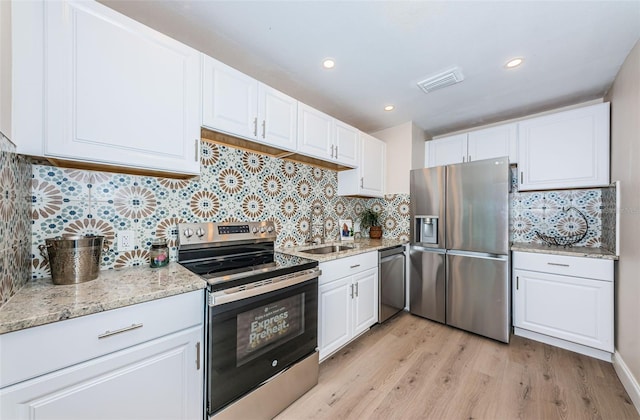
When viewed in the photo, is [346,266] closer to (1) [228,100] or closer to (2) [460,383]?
(2) [460,383]

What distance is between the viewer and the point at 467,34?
156 cm

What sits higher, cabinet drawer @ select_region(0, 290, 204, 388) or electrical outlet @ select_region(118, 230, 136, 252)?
electrical outlet @ select_region(118, 230, 136, 252)

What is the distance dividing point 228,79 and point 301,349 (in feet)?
6.07

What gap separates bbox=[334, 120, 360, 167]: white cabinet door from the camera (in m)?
2.43

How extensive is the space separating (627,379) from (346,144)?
2757 mm

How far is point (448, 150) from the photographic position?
9.95 feet

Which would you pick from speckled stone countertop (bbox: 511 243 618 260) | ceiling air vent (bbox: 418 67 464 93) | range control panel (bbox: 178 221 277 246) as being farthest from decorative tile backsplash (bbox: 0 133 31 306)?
speckled stone countertop (bbox: 511 243 618 260)

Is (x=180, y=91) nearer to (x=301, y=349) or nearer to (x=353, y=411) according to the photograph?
(x=301, y=349)

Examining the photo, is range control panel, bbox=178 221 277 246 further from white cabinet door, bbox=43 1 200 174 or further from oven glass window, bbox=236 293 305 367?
oven glass window, bbox=236 293 305 367

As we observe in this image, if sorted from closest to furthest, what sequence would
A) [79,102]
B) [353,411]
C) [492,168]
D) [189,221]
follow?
[79,102]
[353,411]
[189,221]
[492,168]

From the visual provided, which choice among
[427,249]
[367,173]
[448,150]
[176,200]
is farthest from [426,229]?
[176,200]

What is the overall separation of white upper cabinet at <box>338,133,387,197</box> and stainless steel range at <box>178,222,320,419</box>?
129 centimetres

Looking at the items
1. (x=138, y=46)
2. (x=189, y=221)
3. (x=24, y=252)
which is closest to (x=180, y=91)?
(x=138, y=46)

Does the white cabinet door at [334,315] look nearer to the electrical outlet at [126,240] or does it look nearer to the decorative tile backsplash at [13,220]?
the electrical outlet at [126,240]
